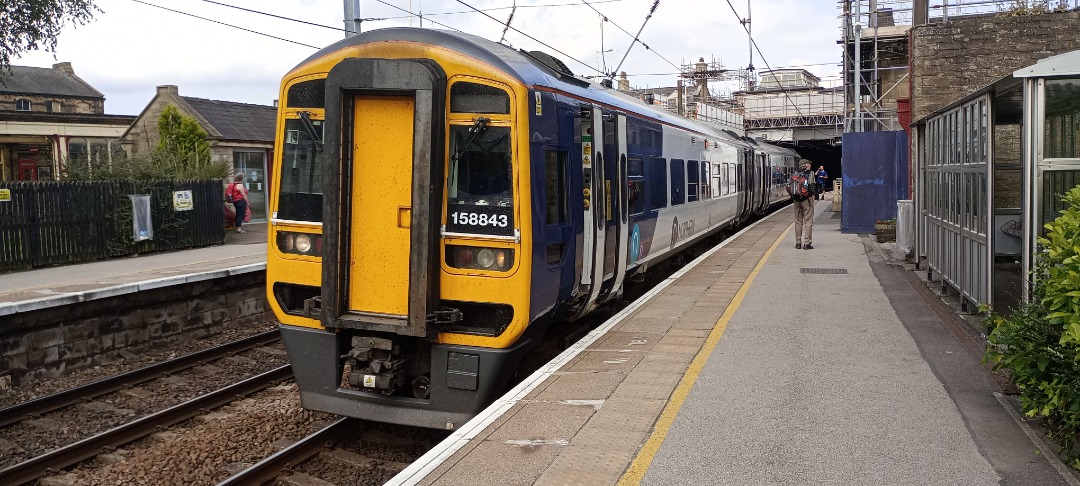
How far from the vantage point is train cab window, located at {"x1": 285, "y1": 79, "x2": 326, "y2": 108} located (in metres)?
Result: 6.96

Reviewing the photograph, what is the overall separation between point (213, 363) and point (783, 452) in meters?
7.75

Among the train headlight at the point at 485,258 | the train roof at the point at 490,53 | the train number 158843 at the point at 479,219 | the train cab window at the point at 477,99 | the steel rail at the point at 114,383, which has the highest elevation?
the train roof at the point at 490,53

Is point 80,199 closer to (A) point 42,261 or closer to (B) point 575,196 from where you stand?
(A) point 42,261

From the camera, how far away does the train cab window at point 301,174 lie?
6.96 metres

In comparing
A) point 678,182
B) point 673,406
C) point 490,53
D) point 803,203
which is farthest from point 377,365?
point 803,203

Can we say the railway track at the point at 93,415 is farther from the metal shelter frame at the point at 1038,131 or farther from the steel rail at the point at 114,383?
the metal shelter frame at the point at 1038,131

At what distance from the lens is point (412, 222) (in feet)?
21.2

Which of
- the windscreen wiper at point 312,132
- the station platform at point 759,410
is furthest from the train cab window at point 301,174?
the station platform at point 759,410

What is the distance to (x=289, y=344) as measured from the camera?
23.2ft

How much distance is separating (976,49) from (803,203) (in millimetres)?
4413

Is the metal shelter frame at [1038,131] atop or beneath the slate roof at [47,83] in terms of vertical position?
beneath

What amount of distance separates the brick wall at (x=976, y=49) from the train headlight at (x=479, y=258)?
12.9 meters

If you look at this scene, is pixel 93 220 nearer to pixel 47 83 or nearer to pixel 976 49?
pixel 976 49

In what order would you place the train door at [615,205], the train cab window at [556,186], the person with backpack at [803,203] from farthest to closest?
the person with backpack at [803,203] < the train door at [615,205] < the train cab window at [556,186]
